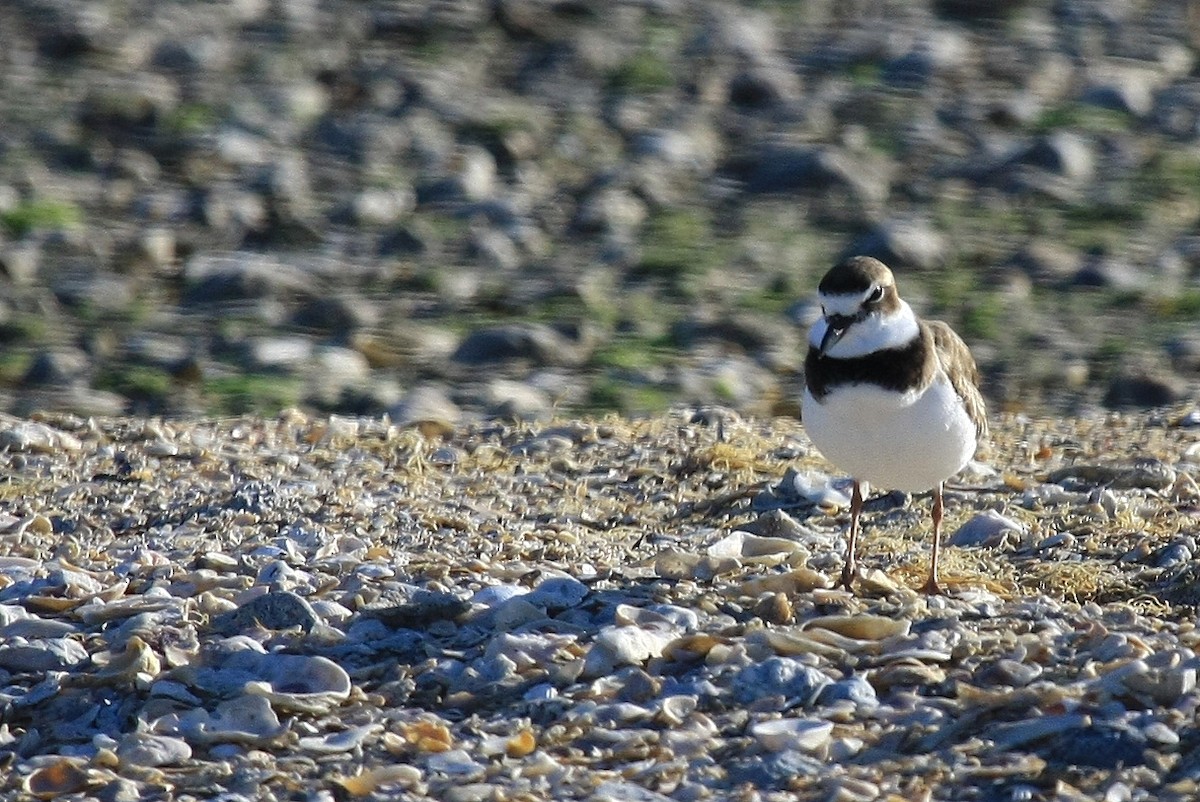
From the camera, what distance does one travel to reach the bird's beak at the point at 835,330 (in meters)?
4.79

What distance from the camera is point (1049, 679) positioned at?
13.8 feet

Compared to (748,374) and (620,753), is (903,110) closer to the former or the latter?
(748,374)

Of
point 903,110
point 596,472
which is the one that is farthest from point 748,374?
point 903,110

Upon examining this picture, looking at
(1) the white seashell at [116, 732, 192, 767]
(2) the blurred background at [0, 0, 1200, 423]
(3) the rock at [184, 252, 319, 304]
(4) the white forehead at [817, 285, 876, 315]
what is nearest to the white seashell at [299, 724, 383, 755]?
(1) the white seashell at [116, 732, 192, 767]

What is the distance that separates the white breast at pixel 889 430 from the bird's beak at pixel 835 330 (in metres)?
0.11

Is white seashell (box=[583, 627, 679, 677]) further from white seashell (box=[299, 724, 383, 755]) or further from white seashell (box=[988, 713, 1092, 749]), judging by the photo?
white seashell (box=[988, 713, 1092, 749])

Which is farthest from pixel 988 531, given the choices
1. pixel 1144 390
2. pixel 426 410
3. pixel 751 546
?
pixel 1144 390

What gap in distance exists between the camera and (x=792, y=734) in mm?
3994

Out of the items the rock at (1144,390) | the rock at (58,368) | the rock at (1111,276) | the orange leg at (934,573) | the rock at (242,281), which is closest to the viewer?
the orange leg at (934,573)

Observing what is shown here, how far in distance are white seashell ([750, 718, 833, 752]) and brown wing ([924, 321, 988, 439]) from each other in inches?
51.3

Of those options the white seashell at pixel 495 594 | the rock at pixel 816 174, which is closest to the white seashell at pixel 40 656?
the white seashell at pixel 495 594

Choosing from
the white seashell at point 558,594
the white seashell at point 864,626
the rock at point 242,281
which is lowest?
the white seashell at point 864,626

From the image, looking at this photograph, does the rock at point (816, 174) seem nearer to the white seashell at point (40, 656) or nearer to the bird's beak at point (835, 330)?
the bird's beak at point (835, 330)

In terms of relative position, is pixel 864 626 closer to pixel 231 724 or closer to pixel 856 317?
pixel 856 317
